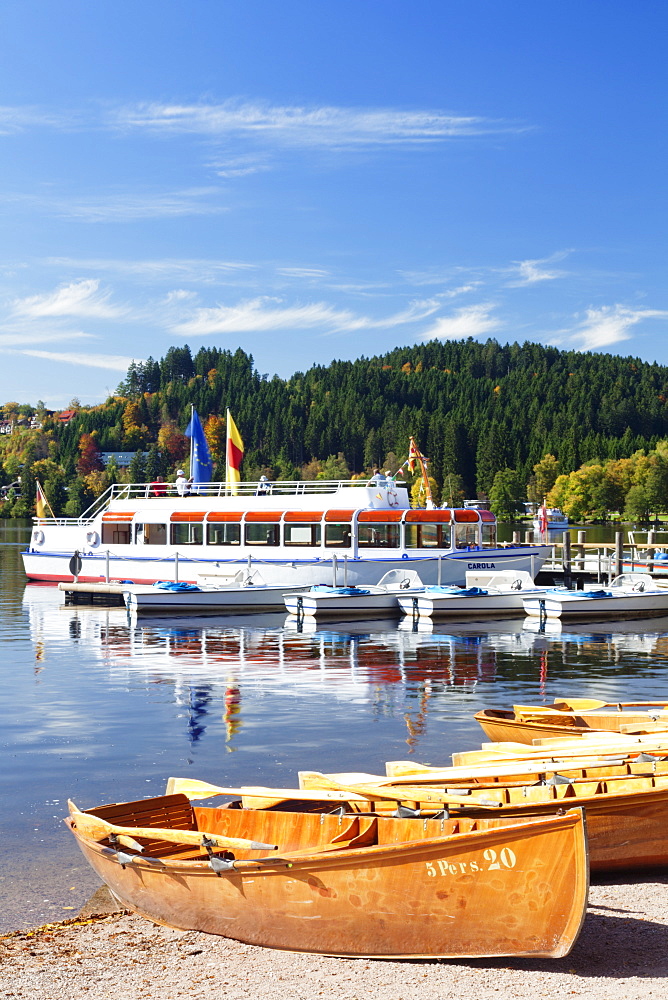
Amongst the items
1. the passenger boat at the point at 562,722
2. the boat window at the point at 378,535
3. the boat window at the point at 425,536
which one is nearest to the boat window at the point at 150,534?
the boat window at the point at 378,535

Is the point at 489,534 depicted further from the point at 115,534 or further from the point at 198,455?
the point at 115,534

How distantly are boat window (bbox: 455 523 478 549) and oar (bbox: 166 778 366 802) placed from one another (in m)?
39.4

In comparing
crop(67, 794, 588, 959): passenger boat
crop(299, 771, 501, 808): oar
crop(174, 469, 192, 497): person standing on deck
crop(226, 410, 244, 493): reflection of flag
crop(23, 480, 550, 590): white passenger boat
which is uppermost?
crop(226, 410, 244, 493): reflection of flag

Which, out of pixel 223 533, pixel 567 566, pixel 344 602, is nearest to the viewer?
pixel 344 602

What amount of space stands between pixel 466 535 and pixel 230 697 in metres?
28.5

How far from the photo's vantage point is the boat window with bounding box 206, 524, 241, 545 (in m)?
52.2

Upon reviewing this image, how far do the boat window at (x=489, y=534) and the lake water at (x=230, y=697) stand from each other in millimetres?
11819

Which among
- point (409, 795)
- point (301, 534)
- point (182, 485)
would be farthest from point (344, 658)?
point (182, 485)

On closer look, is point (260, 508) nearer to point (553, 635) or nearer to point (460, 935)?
point (553, 635)

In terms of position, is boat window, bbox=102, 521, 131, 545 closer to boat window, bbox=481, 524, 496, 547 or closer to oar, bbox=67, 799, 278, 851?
boat window, bbox=481, 524, 496, 547

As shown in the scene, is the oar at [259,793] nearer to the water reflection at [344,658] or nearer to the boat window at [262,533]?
the water reflection at [344,658]

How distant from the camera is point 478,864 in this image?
775 centimetres

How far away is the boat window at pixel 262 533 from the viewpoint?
50.4 metres

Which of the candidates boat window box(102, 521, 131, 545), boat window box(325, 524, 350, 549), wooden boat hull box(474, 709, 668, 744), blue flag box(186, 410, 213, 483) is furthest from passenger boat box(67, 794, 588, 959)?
blue flag box(186, 410, 213, 483)
